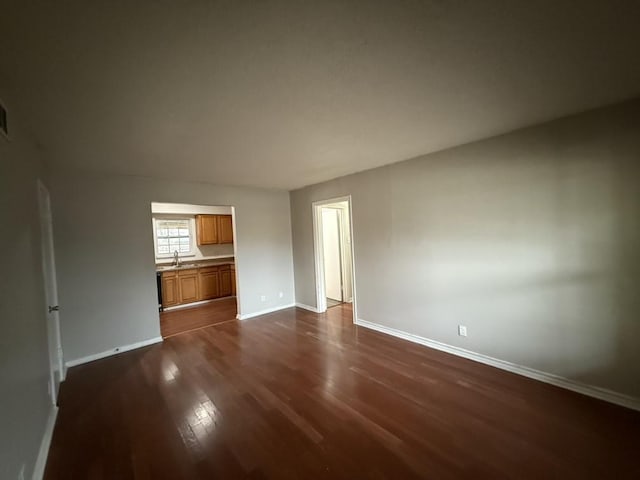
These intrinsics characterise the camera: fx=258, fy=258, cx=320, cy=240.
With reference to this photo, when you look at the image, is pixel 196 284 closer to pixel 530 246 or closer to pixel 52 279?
pixel 52 279

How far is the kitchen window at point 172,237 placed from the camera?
6156mm

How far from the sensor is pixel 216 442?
1883mm

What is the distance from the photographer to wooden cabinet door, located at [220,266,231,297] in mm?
6409

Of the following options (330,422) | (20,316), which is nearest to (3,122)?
(20,316)

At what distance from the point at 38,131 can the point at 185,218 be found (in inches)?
177

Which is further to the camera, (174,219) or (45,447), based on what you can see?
(174,219)

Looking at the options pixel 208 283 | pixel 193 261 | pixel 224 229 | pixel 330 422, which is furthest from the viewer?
pixel 224 229

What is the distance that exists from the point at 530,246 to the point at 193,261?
6.56m

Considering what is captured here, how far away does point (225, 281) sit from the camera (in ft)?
21.2

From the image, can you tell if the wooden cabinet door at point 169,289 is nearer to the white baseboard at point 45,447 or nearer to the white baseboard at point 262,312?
the white baseboard at point 262,312

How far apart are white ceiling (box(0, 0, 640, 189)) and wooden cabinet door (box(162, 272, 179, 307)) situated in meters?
3.46

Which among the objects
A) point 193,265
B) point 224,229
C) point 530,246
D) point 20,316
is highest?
point 224,229

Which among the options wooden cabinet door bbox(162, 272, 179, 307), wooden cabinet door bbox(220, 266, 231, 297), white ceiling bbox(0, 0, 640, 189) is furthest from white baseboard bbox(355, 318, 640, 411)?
wooden cabinet door bbox(162, 272, 179, 307)

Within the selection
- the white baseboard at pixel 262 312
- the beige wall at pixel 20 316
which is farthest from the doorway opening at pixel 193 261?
the beige wall at pixel 20 316
